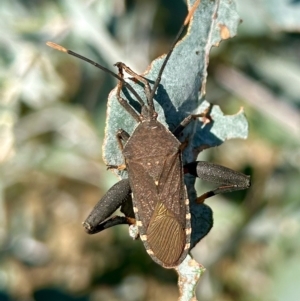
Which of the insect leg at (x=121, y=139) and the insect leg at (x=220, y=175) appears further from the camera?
the insect leg at (x=220, y=175)

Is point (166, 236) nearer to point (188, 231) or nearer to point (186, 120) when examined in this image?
point (188, 231)

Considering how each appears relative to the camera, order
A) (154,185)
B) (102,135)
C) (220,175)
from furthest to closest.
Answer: (102,135), (220,175), (154,185)

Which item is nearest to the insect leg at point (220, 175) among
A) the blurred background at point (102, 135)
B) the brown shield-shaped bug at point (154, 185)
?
the brown shield-shaped bug at point (154, 185)

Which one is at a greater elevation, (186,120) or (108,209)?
(186,120)

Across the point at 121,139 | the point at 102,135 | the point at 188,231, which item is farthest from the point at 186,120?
the point at 102,135

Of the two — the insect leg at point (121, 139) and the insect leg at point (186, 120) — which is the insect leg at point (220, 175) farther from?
the insect leg at point (121, 139)

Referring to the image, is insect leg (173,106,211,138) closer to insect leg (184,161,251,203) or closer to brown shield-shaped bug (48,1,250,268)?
brown shield-shaped bug (48,1,250,268)

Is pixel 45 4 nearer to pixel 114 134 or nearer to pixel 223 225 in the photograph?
pixel 223 225
